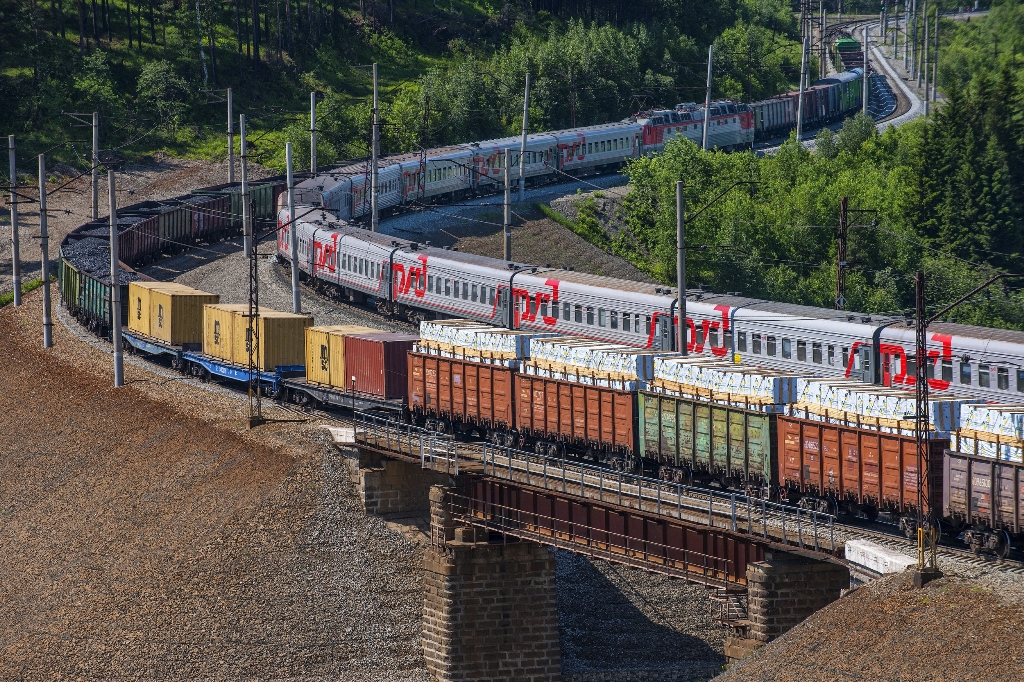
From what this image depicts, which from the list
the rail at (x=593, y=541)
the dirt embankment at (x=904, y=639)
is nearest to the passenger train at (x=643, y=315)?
the rail at (x=593, y=541)

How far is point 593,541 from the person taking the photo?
41312mm

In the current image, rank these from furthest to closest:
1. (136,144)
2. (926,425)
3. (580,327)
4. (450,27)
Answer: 1. (450,27)
2. (136,144)
3. (580,327)
4. (926,425)

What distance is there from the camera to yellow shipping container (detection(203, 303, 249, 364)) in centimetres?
6128

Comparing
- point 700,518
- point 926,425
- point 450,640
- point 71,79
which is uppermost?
point 71,79

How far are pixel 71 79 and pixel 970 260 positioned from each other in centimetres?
6293

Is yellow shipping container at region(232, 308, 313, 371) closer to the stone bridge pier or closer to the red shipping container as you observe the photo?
the red shipping container

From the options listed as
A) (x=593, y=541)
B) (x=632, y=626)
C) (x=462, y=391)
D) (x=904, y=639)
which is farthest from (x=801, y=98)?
(x=904, y=639)

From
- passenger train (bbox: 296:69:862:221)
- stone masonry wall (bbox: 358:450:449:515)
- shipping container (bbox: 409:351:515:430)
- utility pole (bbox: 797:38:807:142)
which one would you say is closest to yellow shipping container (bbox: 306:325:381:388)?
shipping container (bbox: 409:351:515:430)

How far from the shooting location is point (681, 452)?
146 feet

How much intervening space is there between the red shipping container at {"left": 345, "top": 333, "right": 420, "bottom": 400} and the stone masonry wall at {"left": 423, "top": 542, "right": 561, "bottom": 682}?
11.4 metres

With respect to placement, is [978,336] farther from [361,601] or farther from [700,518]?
[361,601]

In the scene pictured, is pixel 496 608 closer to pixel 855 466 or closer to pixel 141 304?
pixel 855 466

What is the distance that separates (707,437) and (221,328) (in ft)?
82.9

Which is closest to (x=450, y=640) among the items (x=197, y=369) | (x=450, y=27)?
(x=197, y=369)
